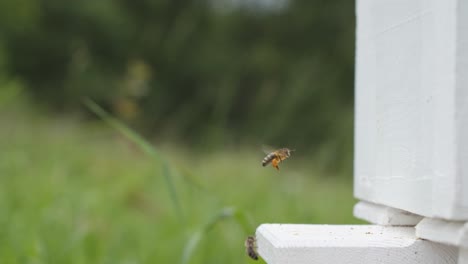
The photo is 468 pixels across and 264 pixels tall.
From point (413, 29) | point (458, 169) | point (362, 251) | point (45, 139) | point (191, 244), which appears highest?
point (413, 29)

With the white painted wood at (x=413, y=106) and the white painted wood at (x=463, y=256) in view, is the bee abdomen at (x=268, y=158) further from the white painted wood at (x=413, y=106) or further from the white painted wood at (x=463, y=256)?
the white painted wood at (x=463, y=256)

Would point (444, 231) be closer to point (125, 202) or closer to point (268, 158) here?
point (268, 158)

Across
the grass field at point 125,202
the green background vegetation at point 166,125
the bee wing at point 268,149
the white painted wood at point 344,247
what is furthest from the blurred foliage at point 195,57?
the white painted wood at point 344,247

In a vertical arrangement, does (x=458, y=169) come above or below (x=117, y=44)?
above

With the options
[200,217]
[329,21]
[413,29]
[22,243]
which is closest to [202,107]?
[329,21]

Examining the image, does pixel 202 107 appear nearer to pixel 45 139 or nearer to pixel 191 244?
pixel 45 139

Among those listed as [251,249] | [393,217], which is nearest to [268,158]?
[251,249]
